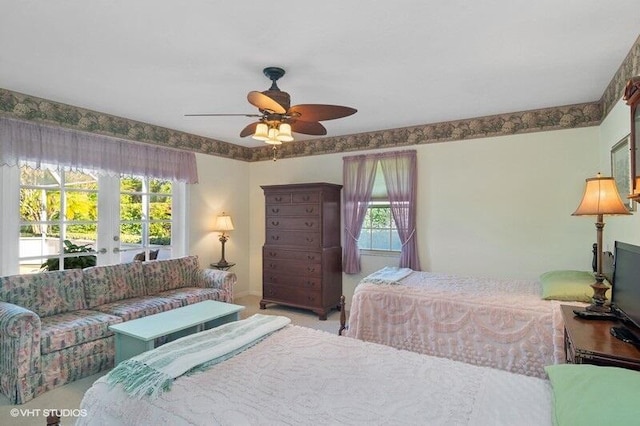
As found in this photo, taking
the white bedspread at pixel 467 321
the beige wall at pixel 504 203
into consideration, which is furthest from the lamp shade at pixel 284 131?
the beige wall at pixel 504 203

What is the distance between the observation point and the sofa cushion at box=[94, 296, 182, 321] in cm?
322

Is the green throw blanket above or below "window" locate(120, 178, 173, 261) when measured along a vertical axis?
below

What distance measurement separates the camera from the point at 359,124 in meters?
4.36

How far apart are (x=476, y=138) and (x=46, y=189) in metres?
4.77

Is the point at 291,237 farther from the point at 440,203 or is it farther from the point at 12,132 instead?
the point at 12,132

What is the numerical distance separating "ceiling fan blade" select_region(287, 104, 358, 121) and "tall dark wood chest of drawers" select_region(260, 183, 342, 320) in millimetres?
2027

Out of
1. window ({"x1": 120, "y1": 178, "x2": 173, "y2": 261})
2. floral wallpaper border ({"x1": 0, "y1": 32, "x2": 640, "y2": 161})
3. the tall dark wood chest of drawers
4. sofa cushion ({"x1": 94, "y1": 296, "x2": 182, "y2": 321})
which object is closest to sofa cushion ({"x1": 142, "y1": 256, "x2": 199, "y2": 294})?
sofa cushion ({"x1": 94, "y1": 296, "x2": 182, "y2": 321})

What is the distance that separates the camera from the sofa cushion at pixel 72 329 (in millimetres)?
2674

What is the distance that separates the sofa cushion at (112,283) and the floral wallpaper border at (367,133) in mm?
1539

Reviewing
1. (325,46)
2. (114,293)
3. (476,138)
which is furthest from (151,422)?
(476,138)

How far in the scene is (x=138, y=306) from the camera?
3379mm

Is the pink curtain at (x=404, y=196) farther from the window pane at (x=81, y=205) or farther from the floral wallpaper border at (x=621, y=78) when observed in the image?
the window pane at (x=81, y=205)

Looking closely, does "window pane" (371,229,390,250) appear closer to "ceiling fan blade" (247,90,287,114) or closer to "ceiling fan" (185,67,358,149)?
"ceiling fan" (185,67,358,149)

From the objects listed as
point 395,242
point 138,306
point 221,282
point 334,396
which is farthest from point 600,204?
point 138,306
